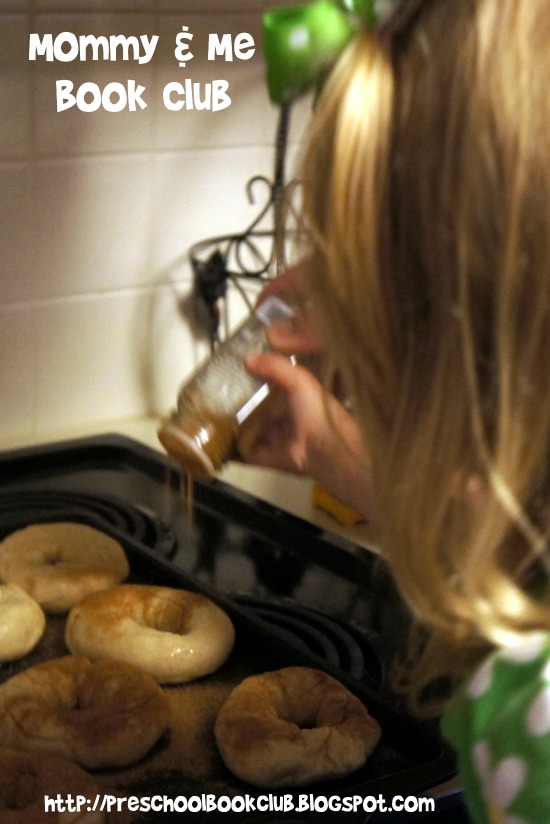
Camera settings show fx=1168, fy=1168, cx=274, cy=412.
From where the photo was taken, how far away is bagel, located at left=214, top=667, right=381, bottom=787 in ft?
2.45

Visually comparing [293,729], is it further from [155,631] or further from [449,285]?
[449,285]

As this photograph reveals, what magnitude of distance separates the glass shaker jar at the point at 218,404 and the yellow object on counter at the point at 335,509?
0.33 metres

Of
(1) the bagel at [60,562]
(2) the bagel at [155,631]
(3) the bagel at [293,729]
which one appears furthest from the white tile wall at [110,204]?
(3) the bagel at [293,729]

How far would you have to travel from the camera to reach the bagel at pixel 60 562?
0.95m

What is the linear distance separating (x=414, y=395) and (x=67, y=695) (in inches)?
15.6

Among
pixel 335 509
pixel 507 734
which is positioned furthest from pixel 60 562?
pixel 507 734

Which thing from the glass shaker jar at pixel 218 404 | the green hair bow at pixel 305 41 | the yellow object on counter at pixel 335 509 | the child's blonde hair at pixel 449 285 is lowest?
the yellow object on counter at pixel 335 509

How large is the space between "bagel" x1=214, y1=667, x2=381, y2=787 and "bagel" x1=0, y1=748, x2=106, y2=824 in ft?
0.32

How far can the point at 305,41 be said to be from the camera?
59 centimetres

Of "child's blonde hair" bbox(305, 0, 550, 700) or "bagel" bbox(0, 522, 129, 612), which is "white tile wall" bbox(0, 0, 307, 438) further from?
"child's blonde hair" bbox(305, 0, 550, 700)

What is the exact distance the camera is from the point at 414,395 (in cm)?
55

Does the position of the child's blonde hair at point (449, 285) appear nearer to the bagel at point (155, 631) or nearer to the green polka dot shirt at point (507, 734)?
the green polka dot shirt at point (507, 734)

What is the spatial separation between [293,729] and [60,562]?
0.31 meters

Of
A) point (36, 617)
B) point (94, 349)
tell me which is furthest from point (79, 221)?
point (36, 617)
